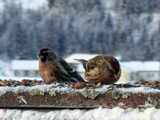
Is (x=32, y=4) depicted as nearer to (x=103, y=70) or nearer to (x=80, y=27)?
(x=80, y=27)

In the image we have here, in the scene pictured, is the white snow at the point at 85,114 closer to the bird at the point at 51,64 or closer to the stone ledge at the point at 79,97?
the stone ledge at the point at 79,97

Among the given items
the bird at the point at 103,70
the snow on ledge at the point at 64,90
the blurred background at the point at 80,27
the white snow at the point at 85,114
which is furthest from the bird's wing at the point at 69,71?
the blurred background at the point at 80,27

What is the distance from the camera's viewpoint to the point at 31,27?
6372 cm

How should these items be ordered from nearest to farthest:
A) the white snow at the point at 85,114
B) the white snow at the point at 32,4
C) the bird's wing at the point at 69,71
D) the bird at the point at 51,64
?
1. the white snow at the point at 85,114
2. the bird's wing at the point at 69,71
3. the bird at the point at 51,64
4. the white snow at the point at 32,4

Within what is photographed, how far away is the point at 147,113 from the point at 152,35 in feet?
178

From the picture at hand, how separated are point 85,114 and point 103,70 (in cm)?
48

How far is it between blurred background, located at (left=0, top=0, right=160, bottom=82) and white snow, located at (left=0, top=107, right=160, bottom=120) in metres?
50.7

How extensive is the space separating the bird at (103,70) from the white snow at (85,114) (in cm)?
39

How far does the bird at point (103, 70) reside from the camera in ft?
6.58

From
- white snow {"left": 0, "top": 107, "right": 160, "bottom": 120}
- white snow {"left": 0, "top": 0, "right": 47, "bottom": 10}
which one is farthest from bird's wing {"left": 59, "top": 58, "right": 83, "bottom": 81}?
white snow {"left": 0, "top": 0, "right": 47, "bottom": 10}

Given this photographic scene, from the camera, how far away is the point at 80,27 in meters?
65.9

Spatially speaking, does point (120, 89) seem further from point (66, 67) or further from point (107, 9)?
point (107, 9)

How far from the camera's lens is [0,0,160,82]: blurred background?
56938 mm

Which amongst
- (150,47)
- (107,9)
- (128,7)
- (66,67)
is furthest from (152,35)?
(66,67)
